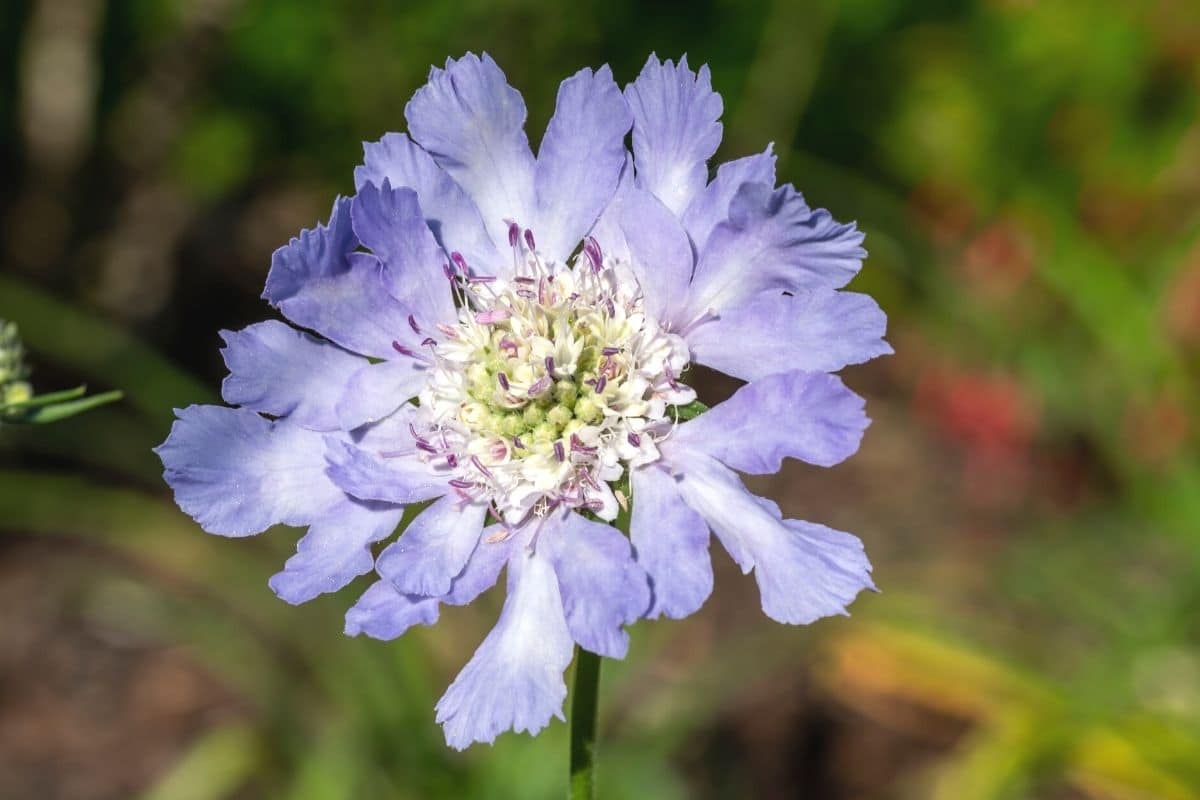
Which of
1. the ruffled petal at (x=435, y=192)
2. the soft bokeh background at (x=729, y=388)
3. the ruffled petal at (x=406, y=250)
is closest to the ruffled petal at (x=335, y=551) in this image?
the ruffled petal at (x=406, y=250)

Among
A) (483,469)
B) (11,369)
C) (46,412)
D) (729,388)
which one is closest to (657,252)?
(483,469)

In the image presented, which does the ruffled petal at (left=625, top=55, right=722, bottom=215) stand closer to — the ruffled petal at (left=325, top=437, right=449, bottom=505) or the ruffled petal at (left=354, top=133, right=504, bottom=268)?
the ruffled petal at (left=354, top=133, right=504, bottom=268)

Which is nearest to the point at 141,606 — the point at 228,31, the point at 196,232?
the point at 196,232

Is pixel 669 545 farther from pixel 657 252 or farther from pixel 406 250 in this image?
pixel 406 250

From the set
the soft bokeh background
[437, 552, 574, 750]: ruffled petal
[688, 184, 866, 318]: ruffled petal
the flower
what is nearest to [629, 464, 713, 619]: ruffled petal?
the flower

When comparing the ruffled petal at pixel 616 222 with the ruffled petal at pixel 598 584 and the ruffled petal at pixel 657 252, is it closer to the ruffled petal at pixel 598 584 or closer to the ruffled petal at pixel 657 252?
the ruffled petal at pixel 657 252

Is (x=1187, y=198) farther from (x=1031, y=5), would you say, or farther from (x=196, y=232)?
(x=196, y=232)
